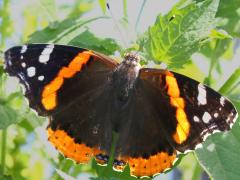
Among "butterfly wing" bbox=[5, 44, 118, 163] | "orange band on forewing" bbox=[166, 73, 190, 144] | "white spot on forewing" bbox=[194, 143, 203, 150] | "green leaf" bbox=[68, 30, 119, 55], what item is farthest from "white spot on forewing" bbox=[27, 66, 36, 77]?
"white spot on forewing" bbox=[194, 143, 203, 150]

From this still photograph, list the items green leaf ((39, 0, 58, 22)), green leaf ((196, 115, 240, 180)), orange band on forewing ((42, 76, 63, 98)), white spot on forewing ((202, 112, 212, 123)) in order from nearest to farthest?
green leaf ((196, 115, 240, 180))
white spot on forewing ((202, 112, 212, 123))
orange band on forewing ((42, 76, 63, 98))
green leaf ((39, 0, 58, 22))

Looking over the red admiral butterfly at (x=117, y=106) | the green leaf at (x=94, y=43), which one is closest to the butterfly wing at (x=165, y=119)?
the red admiral butterfly at (x=117, y=106)

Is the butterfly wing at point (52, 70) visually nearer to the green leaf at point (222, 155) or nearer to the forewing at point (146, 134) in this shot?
the forewing at point (146, 134)

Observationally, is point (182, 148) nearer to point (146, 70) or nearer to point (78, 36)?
point (146, 70)

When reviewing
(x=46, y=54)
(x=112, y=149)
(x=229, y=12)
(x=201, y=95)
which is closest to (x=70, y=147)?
(x=112, y=149)

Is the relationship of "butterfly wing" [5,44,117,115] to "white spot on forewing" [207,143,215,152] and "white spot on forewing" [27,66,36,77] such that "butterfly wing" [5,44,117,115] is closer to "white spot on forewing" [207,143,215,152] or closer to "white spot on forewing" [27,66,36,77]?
"white spot on forewing" [27,66,36,77]

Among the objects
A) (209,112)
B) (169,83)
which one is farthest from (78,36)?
(209,112)
